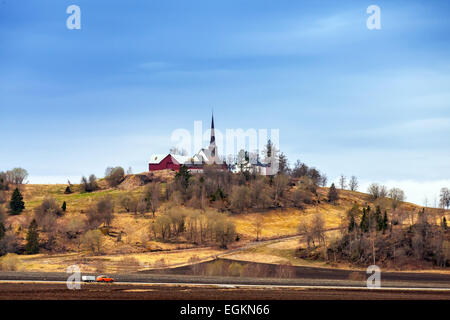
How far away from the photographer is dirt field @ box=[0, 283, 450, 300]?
50.0m

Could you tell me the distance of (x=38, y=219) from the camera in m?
121

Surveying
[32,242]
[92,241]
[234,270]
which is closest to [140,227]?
[92,241]

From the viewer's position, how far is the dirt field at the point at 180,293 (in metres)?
50.0

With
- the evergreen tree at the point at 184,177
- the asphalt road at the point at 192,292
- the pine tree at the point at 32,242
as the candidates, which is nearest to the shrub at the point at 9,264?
the pine tree at the point at 32,242

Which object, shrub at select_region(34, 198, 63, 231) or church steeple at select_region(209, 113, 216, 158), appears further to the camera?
church steeple at select_region(209, 113, 216, 158)

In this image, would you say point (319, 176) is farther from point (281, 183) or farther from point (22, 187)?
point (22, 187)

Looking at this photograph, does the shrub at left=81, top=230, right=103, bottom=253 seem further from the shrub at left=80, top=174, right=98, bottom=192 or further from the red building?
the red building

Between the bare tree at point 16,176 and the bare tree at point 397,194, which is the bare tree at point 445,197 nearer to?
the bare tree at point 397,194

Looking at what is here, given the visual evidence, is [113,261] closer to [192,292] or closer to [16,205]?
[192,292]

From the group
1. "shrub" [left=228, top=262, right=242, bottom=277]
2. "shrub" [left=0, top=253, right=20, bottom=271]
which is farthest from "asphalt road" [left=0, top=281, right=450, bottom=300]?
"shrub" [left=0, top=253, right=20, bottom=271]

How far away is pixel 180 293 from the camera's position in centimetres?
5334

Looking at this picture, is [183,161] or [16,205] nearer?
[16,205]

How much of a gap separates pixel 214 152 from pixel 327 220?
210 feet
